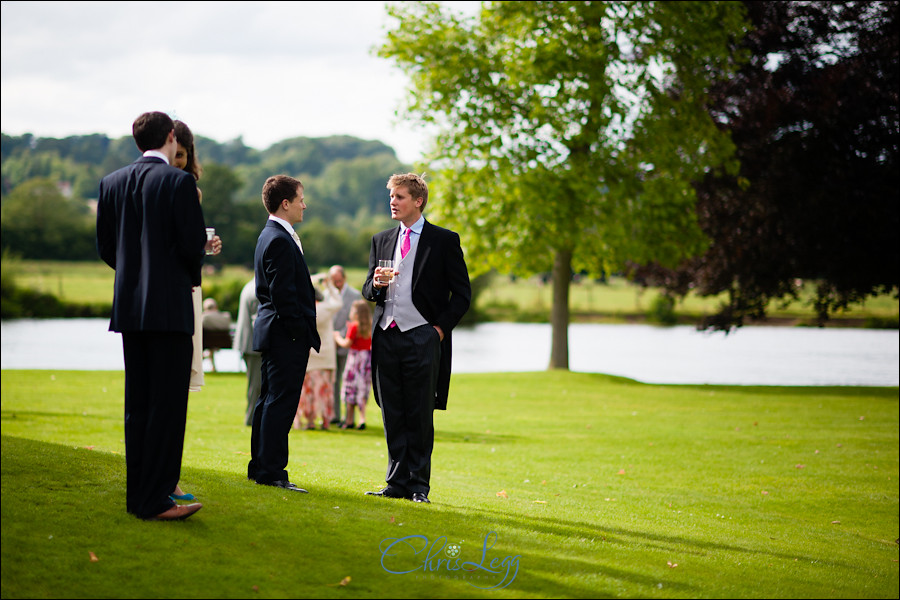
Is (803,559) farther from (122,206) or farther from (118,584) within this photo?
(122,206)

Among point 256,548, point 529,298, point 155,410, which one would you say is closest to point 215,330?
point 155,410

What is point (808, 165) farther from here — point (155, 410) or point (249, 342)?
point (155, 410)

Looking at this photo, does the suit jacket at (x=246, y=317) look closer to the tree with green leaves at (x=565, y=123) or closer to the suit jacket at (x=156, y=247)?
the suit jacket at (x=156, y=247)

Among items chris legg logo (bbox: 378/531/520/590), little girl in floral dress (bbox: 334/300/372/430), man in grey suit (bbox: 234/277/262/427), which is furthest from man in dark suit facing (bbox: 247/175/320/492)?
little girl in floral dress (bbox: 334/300/372/430)

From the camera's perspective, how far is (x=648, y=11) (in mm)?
25484

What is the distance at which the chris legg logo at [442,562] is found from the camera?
18.3ft

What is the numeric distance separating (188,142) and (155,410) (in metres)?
2.15

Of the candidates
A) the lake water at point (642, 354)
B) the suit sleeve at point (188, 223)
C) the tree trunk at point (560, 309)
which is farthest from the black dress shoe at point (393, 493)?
the lake water at point (642, 354)

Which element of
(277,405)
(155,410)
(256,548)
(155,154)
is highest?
(155,154)

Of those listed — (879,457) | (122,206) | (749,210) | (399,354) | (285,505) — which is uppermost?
(749,210)

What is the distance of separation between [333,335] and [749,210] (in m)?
16.1

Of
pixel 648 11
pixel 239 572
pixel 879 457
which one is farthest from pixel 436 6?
pixel 239 572

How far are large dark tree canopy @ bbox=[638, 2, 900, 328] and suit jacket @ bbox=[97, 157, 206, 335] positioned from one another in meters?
22.8

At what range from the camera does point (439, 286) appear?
7734 mm
